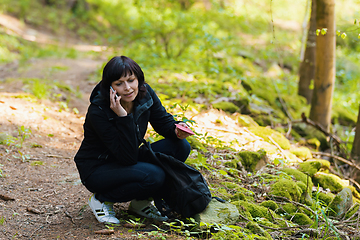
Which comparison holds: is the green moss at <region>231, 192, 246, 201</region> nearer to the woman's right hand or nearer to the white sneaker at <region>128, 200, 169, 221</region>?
the white sneaker at <region>128, 200, 169, 221</region>

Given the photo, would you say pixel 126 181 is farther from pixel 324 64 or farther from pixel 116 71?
pixel 324 64

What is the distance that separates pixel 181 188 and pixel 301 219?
1317mm

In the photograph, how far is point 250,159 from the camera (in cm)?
392

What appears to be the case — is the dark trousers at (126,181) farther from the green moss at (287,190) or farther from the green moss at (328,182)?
the green moss at (328,182)

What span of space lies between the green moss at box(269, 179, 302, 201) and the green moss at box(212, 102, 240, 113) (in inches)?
89.7

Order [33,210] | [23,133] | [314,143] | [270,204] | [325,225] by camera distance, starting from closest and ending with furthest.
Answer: [325,225] < [33,210] < [270,204] < [23,133] < [314,143]

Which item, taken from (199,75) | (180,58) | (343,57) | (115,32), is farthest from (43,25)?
(343,57)

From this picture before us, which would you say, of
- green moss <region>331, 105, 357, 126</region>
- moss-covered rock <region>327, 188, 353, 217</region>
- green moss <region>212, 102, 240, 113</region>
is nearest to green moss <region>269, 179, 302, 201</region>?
moss-covered rock <region>327, 188, 353, 217</region>

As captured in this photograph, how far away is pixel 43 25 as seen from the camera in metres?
15.2

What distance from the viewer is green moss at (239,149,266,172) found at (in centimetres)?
391

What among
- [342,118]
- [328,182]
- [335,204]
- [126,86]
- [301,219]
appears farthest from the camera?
[342,118]

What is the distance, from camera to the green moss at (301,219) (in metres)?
3.00

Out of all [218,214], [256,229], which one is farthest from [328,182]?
[218,214]

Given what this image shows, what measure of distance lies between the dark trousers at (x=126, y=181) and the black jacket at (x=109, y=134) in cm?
6
